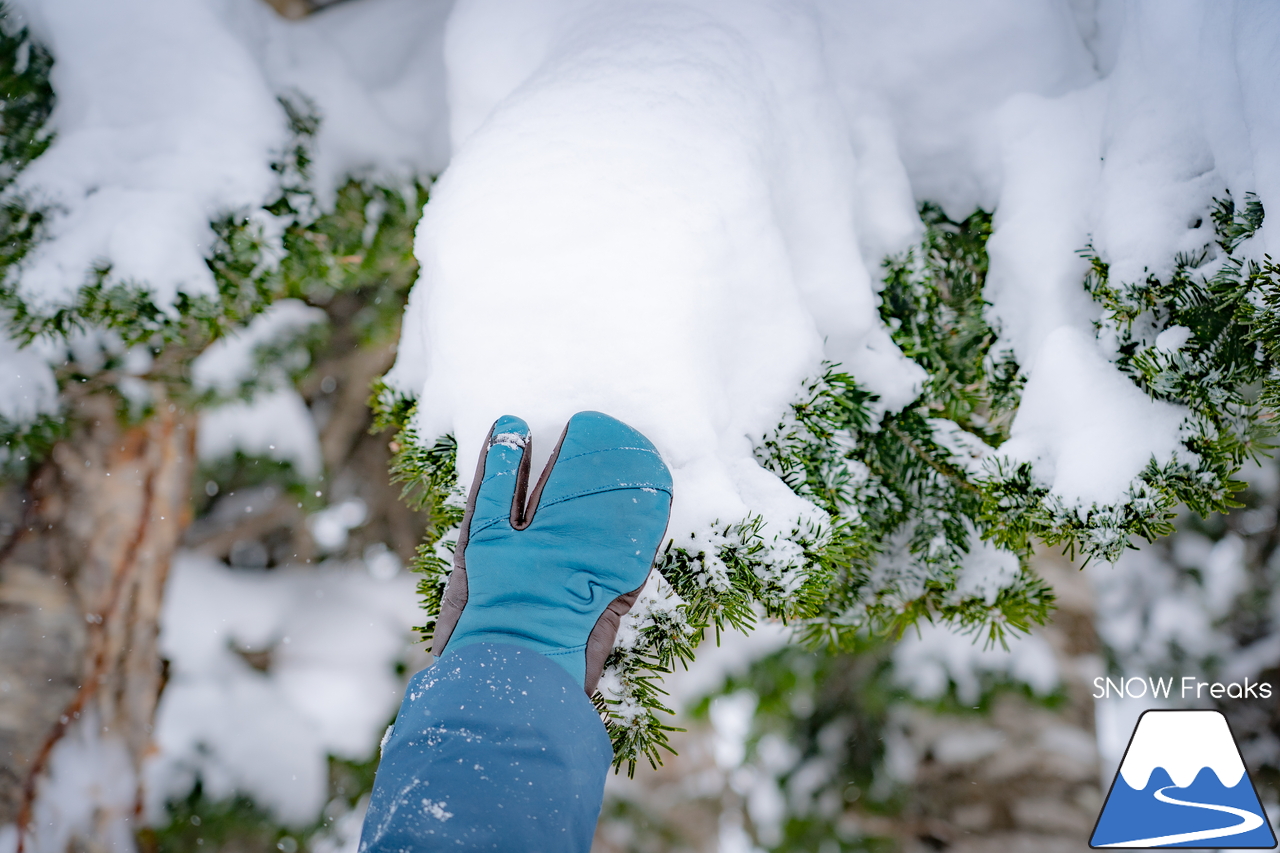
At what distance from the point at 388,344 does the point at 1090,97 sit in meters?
1.48

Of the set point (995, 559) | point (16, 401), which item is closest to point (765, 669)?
point (995, 559)

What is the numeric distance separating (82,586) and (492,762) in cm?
140

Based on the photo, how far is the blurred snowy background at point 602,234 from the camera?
0.64 m

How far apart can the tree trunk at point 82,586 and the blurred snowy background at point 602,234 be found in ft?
0.04

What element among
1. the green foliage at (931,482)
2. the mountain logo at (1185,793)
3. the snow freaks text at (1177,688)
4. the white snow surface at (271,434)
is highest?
the white snow surface at (271,434)

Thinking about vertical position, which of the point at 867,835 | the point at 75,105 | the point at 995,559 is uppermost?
the point at 75,105

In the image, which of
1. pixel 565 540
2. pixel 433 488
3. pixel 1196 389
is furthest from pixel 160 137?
pixel 1196 389

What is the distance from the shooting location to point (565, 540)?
64 cm

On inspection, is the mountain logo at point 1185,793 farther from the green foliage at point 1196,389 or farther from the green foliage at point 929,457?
the green foliage at point 1196,389

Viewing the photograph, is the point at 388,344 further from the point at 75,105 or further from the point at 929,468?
the point at 929,468

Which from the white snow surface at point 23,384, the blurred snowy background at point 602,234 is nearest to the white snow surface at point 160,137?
the blurred snowy background at point 602,234

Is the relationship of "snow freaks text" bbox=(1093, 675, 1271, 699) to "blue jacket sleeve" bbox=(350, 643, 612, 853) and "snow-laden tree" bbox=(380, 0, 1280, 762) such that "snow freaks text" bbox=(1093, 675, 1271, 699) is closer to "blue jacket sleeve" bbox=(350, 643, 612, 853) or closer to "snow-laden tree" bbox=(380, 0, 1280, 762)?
"snow-laden tree" bbox=(380, 0, 1280, 762)

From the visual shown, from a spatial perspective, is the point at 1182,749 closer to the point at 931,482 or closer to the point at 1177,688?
the point at 1177,688

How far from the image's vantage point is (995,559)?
2.61ft
